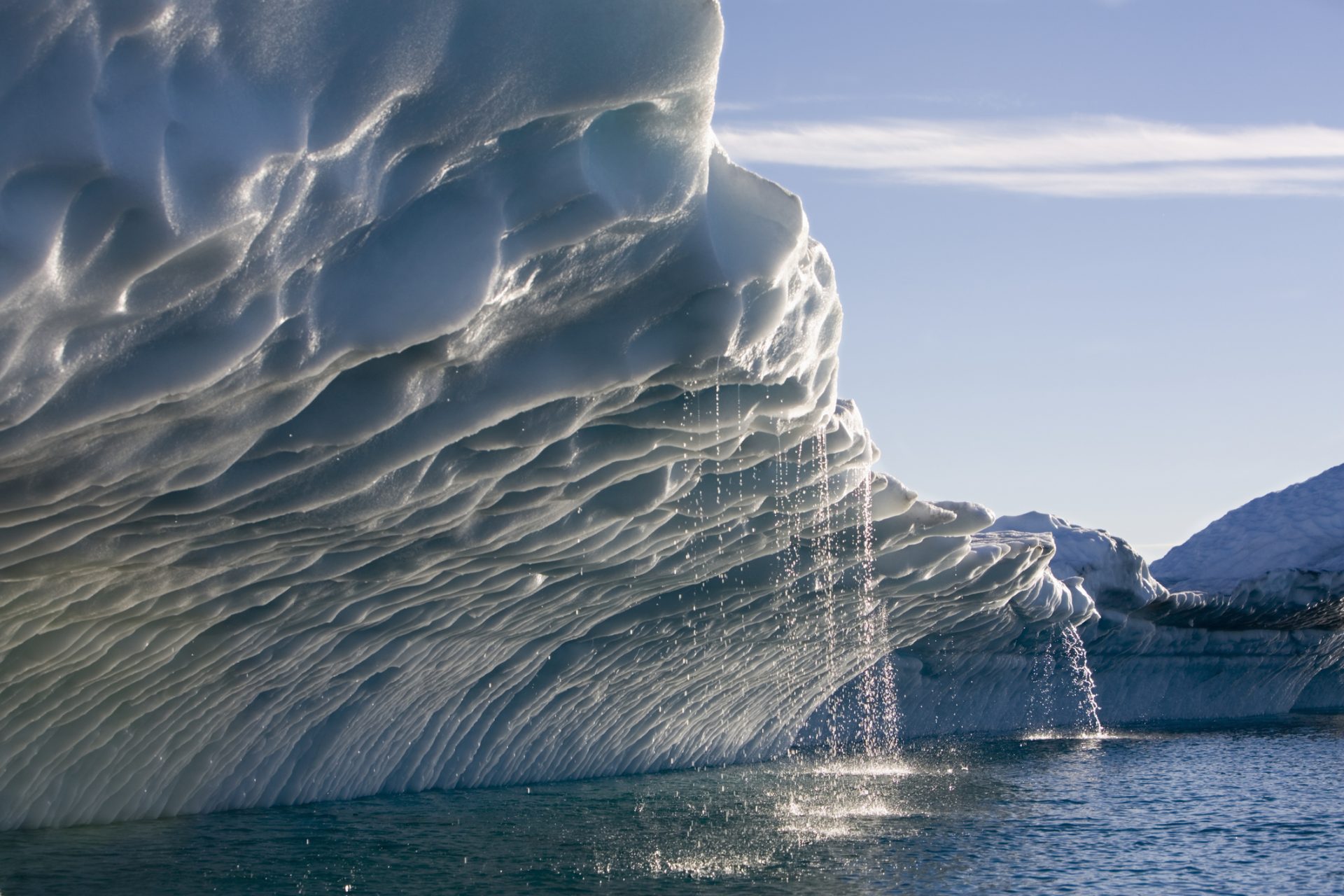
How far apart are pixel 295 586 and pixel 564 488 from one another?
2.81 metres

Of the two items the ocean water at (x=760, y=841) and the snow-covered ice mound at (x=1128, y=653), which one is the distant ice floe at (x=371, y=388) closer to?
the ocean water at (x=760, y=841)

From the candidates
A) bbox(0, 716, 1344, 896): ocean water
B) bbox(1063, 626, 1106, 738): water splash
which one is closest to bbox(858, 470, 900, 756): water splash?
bbox(0, 716, 1344, 896): ocean water

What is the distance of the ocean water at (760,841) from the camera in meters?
10.3

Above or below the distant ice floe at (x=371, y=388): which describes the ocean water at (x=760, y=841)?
below

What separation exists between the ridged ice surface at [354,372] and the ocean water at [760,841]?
1.58 meters

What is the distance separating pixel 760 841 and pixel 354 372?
715 centimetres

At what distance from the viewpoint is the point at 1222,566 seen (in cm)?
3616

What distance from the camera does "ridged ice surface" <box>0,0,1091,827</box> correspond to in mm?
5496

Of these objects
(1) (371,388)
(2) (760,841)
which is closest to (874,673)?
(2) (760,841)

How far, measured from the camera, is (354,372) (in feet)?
25.7

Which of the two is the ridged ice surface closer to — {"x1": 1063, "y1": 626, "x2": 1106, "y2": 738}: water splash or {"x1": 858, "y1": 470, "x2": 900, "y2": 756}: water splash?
{"x1": 858, "y1": 470, "x2": 900, "y2": 756}: water splash

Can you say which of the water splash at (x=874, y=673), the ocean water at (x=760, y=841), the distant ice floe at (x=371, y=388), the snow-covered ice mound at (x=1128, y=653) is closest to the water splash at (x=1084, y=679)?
the snow-covered ice mound at (x=1128, y=653)

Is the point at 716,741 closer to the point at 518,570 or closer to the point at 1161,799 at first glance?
the point at 1161,799

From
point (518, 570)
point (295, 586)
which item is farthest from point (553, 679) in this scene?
point (295, 586)
